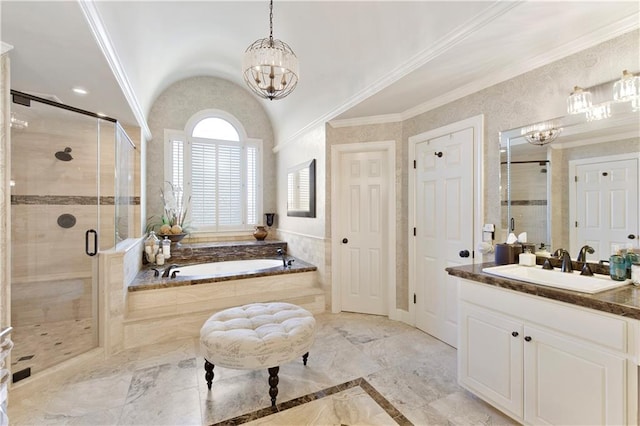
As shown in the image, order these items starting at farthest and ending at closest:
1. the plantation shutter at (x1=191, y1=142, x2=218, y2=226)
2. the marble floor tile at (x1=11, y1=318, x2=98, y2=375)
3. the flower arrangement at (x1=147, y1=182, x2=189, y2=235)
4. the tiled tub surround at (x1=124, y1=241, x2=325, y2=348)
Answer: the plantation shutter at (x1=191, y1=142, x2=218, y2=226)
the flower arrangement at (x1=147, y1=182, x2=189, y2=235)
the tiled tub surround at (x1=124, y1=241, x2=325, y2=348)
the marble floor tile at (x1=11, y1=318, x2=98, y2=375)

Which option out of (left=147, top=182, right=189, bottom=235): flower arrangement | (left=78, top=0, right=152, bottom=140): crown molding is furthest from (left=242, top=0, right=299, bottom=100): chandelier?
(left=147, top=182, right=189, bottom=235): flower arrangement

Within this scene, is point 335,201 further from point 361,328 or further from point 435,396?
point 435,396

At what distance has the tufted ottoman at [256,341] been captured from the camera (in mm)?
1844

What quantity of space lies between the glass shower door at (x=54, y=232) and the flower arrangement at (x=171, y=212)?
128cm

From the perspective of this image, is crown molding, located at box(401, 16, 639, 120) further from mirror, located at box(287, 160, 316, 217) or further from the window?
the window

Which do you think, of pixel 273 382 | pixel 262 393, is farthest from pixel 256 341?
pixel 262 393

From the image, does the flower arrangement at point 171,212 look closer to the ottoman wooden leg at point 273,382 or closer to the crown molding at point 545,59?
the ottoman wooden leg at point 273,382

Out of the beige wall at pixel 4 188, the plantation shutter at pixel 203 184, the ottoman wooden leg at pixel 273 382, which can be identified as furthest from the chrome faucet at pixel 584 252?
the plantation shutter at pixel 203 184

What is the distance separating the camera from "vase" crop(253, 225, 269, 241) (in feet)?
16.2

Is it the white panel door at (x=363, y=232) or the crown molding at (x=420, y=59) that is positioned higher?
the crown molding at (x=420, y=59)

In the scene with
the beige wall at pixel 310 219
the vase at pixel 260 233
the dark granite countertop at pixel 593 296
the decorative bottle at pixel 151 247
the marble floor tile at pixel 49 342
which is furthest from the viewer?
the vase at pixel 260 233

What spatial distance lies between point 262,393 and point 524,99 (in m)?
2.89

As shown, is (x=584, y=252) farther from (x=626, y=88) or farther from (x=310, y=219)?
(x=310, y=219)

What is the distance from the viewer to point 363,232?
360cm
